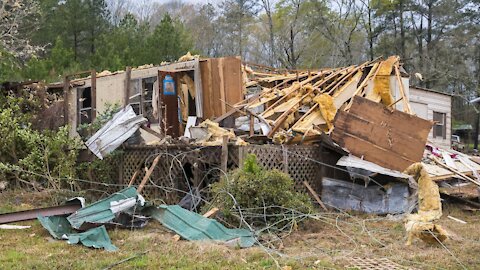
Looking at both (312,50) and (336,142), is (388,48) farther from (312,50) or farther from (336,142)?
(336,142)

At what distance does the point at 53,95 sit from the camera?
15.3 metres

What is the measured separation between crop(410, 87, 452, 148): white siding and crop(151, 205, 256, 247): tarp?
12.2m

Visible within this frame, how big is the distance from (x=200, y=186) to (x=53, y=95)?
24.0 ft

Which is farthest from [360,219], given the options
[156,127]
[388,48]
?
[388,48]

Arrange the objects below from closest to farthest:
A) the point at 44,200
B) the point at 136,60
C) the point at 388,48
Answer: the point at 44,200 → the point at 136,60 → the point at 388,48

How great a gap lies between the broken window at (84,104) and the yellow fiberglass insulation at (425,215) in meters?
9.87

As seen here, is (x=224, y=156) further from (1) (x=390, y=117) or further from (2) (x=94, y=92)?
(2) (x=94, y=92)

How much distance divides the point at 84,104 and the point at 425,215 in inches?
440

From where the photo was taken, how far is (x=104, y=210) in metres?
8.31

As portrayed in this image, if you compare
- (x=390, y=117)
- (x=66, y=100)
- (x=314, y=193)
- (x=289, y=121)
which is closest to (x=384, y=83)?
(x=390, y=117)

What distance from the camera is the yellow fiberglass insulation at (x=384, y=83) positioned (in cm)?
1261

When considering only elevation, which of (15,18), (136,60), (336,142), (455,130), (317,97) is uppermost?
(15,18)

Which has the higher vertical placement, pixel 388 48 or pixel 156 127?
pixel 388 48

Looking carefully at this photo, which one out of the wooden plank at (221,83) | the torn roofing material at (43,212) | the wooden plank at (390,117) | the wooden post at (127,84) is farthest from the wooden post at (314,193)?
the wooden post at (127,84)
